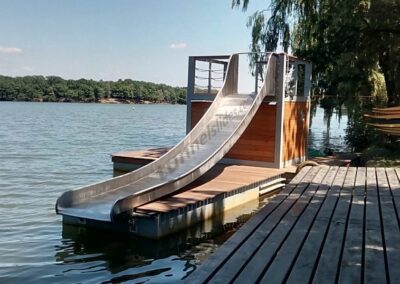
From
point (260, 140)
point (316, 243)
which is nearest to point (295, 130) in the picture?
point (260, 140)

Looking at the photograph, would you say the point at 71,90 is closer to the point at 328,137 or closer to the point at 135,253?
the point at 328,137

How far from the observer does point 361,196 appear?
6195mm

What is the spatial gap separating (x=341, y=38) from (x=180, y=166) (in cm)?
839

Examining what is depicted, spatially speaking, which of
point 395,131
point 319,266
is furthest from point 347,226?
point 395,131

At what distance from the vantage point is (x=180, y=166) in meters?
8.80

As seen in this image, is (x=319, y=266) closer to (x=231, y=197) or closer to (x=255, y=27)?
(x=231, y=197)

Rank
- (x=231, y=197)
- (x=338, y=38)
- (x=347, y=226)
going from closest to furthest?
(x=347, y=226) < (x=231, y=197) < (x=338, y=38)

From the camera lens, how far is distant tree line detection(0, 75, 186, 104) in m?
91.1

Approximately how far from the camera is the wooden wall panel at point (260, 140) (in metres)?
11.3

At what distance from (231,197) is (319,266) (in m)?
4.95

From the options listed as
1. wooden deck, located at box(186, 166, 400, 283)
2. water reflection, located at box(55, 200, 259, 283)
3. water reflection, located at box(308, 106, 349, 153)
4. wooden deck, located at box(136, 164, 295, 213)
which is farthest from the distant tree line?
wooden deck, located at box(186, 166, 400, 283)

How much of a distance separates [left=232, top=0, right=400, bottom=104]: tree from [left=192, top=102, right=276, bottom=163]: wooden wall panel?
4.72 meters

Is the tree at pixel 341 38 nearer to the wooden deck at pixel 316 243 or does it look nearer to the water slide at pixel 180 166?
the water slide at pixel 180 166

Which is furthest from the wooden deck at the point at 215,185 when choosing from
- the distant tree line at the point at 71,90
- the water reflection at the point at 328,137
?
the distant tree line at the point at 71,90
